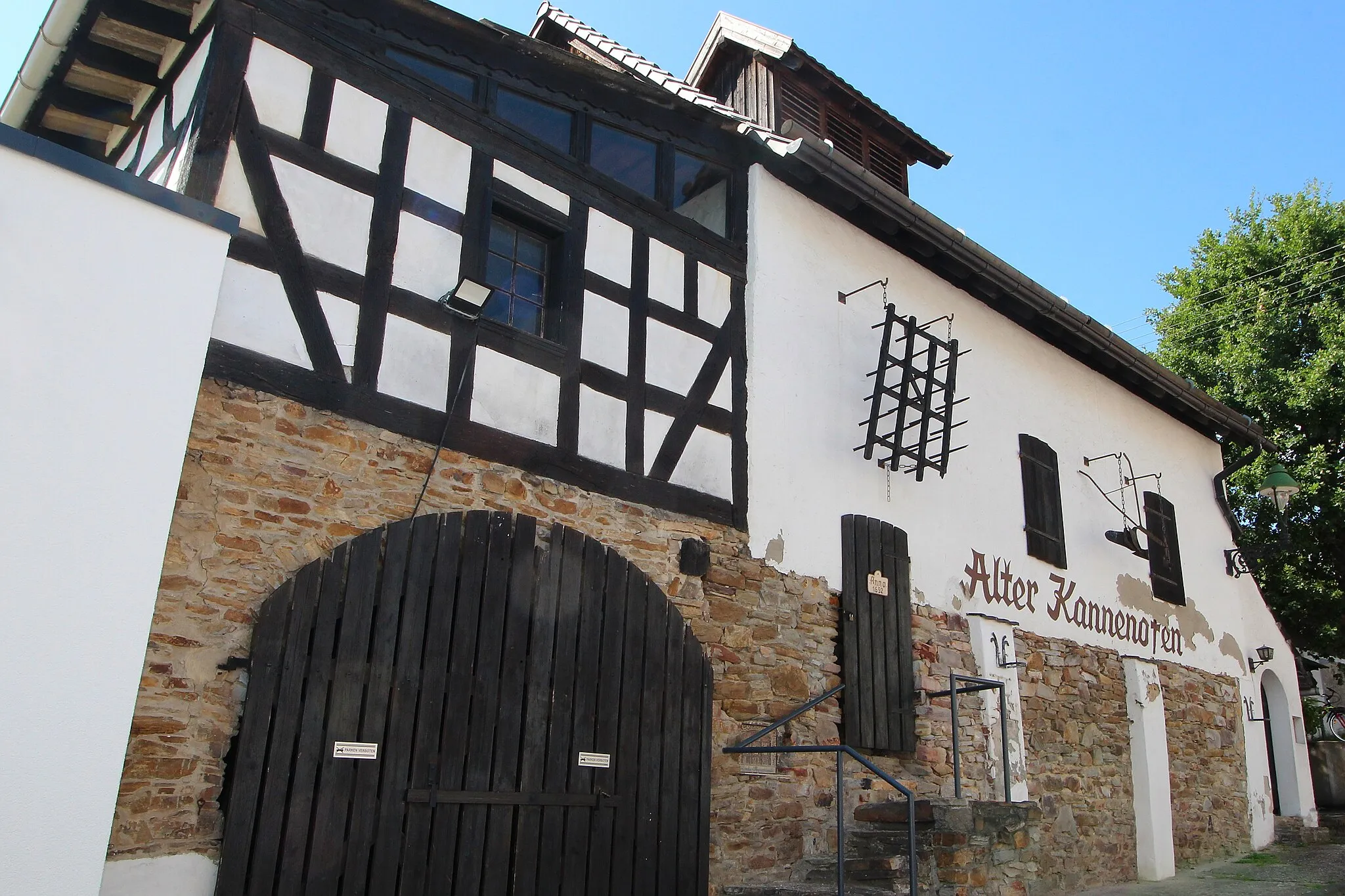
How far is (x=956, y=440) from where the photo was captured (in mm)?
9445

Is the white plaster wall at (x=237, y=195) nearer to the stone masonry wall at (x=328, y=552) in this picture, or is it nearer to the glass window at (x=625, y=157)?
the stone masonry wall at (x=328, y=552)

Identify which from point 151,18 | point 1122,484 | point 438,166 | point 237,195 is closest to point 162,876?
point 237,195

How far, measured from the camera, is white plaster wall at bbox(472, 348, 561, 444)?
20.2 feet

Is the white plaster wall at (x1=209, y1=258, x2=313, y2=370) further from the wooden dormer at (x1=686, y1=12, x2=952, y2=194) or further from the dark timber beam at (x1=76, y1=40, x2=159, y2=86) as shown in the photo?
the wooden dormer at (x1=686, y1=12, x2=952, y2=194)

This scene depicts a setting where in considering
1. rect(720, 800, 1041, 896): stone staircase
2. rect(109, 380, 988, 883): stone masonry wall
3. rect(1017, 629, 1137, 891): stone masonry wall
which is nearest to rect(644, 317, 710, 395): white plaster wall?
rect(109, 380, 988, 883): stone masonry wall

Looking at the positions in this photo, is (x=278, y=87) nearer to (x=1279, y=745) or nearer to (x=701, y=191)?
(x=701, y=191)

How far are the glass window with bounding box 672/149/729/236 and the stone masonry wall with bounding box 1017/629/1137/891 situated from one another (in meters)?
4.52

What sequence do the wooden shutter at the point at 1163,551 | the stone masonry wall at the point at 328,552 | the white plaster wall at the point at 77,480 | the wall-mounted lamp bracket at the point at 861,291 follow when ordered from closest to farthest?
the white plaster wall at the point at 77,480 → the stone masonry wall at the point at 328,552 → the wall-mounted lamp bracket at the point at 861,291 → the wooden shutter at the point at 1163,551

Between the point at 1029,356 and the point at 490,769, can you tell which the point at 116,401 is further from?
the point at 1029,356

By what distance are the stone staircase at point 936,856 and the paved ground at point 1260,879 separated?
267 cm

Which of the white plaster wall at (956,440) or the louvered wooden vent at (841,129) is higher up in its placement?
the louvered wooden vent at (841,129)

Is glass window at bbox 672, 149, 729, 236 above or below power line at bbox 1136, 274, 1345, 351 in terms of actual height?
below

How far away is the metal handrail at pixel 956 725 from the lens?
24.9 feet

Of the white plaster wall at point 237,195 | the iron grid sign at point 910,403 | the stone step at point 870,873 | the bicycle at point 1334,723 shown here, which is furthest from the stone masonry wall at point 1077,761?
the white plaster wall at point 237,195
